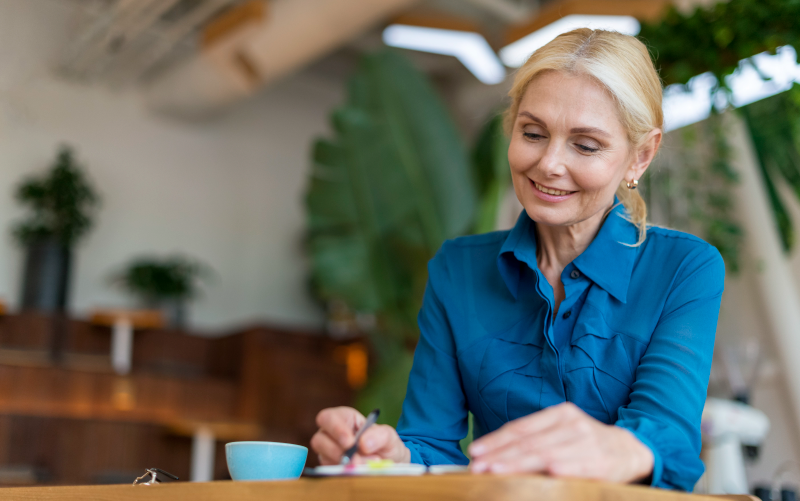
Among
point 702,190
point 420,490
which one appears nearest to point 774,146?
point 702,190

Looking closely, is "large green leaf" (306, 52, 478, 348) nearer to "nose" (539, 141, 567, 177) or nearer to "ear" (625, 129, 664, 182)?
"ear" (625, 129, 664, 182)

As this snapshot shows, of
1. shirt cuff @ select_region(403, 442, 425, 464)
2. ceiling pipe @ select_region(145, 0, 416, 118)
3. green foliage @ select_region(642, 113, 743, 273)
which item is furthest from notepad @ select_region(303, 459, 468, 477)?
ceiling pipe @ select_region(145, 0, 416, 118)

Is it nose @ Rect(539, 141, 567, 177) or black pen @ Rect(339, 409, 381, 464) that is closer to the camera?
black pen @ Rect(339, 409, 381, 464)

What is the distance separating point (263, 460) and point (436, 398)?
11.6 inches

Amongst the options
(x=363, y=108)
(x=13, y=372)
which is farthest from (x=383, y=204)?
(x=13, y=372)

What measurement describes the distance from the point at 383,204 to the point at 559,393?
106 inches

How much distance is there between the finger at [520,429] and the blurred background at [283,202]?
1.58m

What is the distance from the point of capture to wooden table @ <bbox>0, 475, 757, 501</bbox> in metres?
0.44

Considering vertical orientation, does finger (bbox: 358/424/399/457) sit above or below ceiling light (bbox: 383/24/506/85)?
Result: below

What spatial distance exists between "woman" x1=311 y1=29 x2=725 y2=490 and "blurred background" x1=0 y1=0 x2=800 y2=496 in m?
1.16

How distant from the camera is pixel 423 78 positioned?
3.59 meters

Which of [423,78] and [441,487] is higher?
[423,78]

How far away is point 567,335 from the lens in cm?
88

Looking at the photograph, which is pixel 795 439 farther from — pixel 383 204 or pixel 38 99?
pixel 38 99
